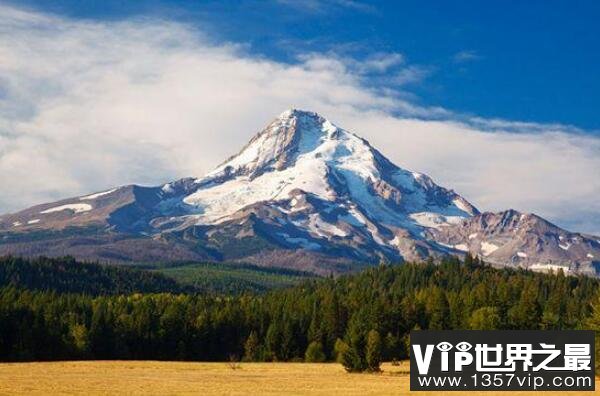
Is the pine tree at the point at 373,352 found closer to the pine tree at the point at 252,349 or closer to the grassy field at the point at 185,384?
the grassy field at the point at 185,384

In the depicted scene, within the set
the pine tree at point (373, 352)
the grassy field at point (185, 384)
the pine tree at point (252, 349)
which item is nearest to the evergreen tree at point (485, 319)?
the pine tree at point (373, 352)

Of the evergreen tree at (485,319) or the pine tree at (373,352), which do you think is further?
the evergreen tree at (485,319)

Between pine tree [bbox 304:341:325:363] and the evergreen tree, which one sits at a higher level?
the evergreen tree

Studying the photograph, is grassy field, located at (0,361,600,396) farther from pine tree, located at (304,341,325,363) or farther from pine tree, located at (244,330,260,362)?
pine tree, located at (244,330,260,362)

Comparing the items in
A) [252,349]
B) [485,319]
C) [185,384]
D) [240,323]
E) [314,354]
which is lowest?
[185,384]

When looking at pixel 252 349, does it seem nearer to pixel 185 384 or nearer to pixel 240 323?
pixel 240 323

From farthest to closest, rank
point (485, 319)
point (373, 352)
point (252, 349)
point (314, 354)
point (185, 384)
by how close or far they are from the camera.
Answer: point (252, 349), point (314, 354), point (485, 319), point (373, 352), point (185, 384)

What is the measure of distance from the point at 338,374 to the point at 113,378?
3015 centimetres

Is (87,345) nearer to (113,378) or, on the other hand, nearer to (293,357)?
(293,357)

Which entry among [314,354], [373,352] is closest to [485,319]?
[314,354]

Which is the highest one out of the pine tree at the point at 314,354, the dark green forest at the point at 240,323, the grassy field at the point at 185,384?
the dark green forest at the point at 240,323

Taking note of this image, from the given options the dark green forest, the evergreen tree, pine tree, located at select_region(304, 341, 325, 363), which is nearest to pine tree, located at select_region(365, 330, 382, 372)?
the dark green forest

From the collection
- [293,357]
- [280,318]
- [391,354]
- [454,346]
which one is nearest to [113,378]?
[454,346]

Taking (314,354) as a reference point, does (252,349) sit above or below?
above
